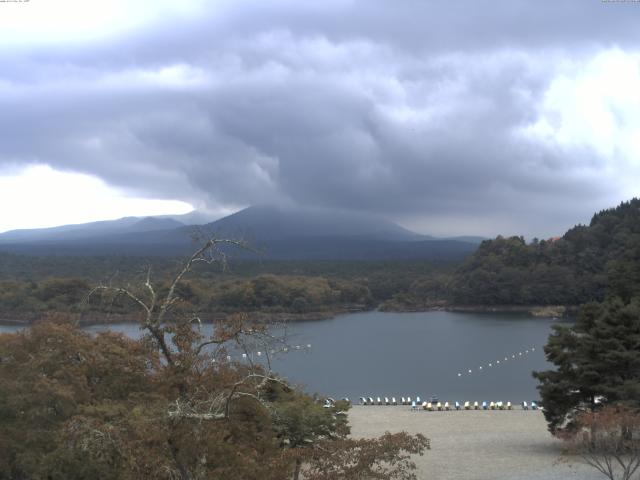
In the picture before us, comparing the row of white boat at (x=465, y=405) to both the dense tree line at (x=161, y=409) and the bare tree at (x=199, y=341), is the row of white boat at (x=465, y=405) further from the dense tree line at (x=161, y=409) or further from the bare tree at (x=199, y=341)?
the bare tree at (x=199, y=341)

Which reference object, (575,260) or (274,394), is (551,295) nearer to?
(575,260)

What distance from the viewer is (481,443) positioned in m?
17.2

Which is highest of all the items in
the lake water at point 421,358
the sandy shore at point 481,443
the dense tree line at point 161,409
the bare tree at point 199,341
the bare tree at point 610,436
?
the bare tree at point 199,341

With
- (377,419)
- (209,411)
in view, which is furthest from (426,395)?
(209,411)

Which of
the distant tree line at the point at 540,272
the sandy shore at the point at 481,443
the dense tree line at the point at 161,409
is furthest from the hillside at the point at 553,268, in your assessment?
the dense tree line at the point at 161,409

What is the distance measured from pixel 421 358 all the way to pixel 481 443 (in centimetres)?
2428

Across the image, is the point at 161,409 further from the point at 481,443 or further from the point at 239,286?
the point at 239,286

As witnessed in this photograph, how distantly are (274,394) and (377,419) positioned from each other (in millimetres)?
8822

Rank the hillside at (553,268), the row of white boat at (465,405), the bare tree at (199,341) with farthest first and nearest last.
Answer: the hillside at (553,268), the row of white boat at (465,405), the bare tree at (199,341)

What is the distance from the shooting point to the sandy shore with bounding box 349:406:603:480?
1355 cm

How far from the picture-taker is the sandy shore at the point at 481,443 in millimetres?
13547

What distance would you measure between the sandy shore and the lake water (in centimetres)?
418

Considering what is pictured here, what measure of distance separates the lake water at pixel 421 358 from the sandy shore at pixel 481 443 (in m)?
4.18

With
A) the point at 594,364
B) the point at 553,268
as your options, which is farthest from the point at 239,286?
the point at 594,364
